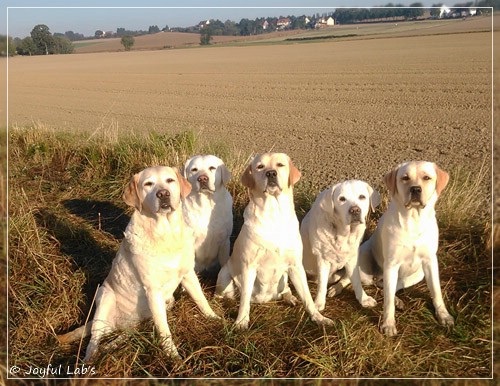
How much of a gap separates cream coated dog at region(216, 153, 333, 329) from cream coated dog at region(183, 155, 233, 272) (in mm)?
607

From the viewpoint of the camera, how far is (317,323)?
160 inches

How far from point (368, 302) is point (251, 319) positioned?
99cm

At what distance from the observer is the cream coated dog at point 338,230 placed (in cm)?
396

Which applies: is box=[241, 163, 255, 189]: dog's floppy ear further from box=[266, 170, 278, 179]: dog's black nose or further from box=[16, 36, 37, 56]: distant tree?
box=[16, 36, 37, 56]: distant tree

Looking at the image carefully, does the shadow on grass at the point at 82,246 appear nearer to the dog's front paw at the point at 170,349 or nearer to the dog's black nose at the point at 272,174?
the dog's front paw at the point at 170,349

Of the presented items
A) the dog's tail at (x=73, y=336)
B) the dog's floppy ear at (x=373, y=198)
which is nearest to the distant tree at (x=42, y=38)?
the dog's tail at (x=73, y=336)

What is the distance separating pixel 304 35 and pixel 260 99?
1295 centimetres

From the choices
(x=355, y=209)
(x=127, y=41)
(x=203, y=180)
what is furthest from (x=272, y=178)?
(x=127, y=41)

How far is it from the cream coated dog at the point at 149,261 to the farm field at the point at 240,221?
0.63 ft

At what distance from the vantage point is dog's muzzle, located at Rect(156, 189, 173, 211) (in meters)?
3.60

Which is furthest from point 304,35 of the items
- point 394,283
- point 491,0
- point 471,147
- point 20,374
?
point 471,147

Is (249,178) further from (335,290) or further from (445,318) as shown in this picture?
(445,318)

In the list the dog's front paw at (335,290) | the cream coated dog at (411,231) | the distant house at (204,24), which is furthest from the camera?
the distant house at (204,24)

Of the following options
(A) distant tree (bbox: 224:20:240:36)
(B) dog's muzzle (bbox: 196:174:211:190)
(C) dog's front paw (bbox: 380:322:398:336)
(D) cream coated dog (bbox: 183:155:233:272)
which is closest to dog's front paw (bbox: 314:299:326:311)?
(C) dog's front paw (bbox: 380:322:398:336)
